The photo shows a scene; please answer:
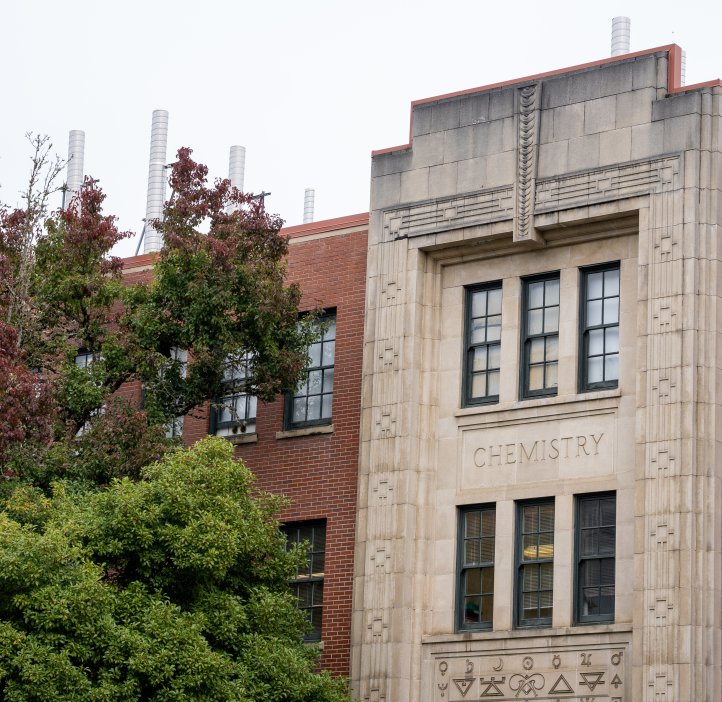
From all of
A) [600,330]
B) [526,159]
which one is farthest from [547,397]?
[526,159]

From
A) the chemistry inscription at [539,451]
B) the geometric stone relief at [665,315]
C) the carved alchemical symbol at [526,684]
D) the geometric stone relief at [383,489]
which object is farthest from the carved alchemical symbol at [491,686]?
the geometric stone relief at [665,315]

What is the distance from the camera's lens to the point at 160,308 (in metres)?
25.8

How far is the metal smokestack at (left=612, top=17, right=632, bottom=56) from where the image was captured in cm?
3459

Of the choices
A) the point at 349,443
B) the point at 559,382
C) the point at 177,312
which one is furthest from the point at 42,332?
the point at 559,382

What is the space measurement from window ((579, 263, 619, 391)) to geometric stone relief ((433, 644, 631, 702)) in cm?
Answer: 393

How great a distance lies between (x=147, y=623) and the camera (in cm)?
2153

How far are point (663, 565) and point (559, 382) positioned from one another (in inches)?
137

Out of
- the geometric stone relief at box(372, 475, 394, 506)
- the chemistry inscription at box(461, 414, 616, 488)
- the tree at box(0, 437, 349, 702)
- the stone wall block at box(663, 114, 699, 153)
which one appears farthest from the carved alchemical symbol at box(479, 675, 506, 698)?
the stone wall block at box(663, 114, 699, 153)

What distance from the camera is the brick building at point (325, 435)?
2659cm

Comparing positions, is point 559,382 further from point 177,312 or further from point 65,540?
point 65,540

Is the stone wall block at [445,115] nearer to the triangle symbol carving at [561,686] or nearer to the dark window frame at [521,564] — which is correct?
the dark window frame at [521,564]

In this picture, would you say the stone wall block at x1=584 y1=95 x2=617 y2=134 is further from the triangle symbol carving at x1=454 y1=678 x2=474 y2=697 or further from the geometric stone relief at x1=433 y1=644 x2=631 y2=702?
the triangle symbol carving at x1=454 y1=678 x2=474 y2=697

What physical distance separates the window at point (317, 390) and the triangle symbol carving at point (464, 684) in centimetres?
511

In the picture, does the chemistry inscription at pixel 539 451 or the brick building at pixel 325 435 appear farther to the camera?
the brick building at pixel 325 435
